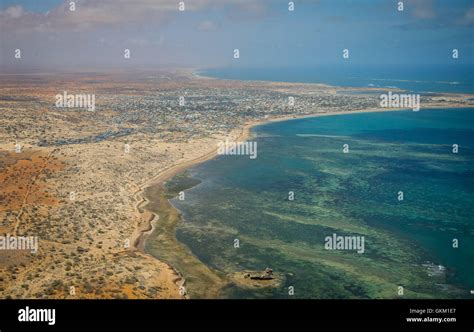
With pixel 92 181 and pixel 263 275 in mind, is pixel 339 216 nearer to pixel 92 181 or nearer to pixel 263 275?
pixel 263 275

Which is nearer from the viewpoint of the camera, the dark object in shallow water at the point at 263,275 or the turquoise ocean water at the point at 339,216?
the dark object in shallow water at the point at 263,275

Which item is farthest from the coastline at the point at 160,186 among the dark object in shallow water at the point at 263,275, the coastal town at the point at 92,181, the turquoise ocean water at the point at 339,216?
A: the dark object in shallow water at the point at 263,275

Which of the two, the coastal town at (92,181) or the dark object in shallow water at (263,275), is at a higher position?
the coastal town at (92,181)

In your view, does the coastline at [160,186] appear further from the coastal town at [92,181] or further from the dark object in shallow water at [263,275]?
the dark object in shallow water at [263,275]

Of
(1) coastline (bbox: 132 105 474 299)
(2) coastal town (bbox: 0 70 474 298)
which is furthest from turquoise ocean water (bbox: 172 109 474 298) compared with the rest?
(2) coastal town (bbox: 0 70 474 298)

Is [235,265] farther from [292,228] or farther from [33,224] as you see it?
[33,224]
